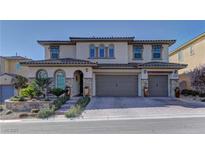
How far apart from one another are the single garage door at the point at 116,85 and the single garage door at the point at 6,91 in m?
10.1

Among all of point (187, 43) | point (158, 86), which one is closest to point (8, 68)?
point (158, 86)

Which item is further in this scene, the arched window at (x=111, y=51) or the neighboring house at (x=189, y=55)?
the neighboring house at (x=189, y=55)

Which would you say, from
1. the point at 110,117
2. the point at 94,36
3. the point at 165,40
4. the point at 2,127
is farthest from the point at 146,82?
the point at 2,127

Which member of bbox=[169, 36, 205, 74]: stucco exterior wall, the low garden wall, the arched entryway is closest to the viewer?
the low garden wall

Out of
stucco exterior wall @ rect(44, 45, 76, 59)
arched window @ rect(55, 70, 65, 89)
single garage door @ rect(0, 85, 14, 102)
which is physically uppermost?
stucco exterior wall @ rect(44, 45, 76, 59)

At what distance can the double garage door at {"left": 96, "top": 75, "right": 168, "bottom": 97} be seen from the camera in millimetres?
20828

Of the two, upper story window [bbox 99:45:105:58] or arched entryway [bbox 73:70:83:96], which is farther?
upper story window [bbox 99:45:105:58]

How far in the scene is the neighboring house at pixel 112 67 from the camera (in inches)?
758

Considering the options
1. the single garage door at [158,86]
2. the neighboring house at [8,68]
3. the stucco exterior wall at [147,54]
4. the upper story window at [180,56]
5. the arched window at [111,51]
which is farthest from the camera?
the upper story window at [180,56]

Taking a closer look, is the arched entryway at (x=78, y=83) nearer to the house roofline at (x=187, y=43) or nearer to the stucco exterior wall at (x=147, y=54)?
the stucco exterior wall at (x=147, y=54)

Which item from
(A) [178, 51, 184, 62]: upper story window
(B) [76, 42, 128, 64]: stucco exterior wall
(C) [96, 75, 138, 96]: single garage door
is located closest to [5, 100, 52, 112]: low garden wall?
(C) [96, 75, 138, 96]: single garage door

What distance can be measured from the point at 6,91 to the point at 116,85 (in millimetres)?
12758

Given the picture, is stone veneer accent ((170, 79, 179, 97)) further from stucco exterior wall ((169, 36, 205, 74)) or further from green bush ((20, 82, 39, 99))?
green bush ((20, 82, 39, 99))

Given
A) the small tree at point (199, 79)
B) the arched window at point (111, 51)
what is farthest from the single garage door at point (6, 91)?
the small tree at point (199, 79)
